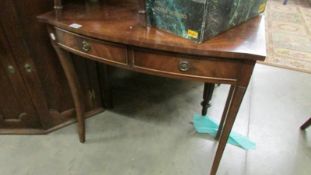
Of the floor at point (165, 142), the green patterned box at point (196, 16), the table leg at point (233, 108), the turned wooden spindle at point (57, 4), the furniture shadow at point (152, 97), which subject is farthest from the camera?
the furniture shadow at point (152, 97)

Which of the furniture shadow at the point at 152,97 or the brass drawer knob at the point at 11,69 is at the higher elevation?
the brass drawer knob at the point at 11,69

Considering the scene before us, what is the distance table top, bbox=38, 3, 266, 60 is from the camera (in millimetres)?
718

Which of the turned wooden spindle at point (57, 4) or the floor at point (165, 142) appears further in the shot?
the floor at point (165, 142)

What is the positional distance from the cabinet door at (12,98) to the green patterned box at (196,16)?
751 millimetres

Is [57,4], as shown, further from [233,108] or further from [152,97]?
[152,97]

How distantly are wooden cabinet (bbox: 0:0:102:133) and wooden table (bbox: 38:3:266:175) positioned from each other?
0.71 ft

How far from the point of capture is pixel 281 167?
1295 mm

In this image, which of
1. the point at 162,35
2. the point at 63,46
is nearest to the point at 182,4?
the point at 162,35

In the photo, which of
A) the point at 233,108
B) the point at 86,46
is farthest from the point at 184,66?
the point at 86,46

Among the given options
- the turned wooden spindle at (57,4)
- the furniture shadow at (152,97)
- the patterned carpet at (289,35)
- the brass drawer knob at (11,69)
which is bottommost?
the furniture shadow at (152,97)

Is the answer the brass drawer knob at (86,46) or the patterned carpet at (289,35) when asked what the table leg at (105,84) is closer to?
the brass drawer knob at (86,46)

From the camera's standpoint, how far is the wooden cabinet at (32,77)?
1.07m

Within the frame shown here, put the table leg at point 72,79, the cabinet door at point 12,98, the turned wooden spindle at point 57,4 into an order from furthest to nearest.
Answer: the cabinet door at point 12,98, the table leg at point 72,79, the turned wooden spindle at point 57,4

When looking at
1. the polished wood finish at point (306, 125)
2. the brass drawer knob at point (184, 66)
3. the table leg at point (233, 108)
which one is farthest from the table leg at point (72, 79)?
the polished wood finish at point (306, 125)
